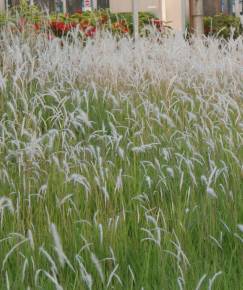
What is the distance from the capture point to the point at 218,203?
3.54 meters

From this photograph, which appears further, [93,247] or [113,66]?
[113,66]

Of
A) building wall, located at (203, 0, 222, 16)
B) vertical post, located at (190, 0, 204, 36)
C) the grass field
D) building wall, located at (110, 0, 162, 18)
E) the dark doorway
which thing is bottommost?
building wall, located at (203, 0, 222, 16)

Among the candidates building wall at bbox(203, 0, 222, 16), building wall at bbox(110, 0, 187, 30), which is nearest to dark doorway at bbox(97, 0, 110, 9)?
building wall at bbox(110, 0, 187, 30)

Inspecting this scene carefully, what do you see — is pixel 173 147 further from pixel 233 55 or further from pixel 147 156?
pixel 233 55

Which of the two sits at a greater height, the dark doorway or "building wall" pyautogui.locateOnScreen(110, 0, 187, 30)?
the dark doorway

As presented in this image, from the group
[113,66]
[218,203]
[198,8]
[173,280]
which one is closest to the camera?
[173,280]

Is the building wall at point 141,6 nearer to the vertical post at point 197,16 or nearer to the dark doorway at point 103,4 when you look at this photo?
the dark doorway at point 103,4

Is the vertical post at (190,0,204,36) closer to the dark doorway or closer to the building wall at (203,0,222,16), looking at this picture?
the dark doorway

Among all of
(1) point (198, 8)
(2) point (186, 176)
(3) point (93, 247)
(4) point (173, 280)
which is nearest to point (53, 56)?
(2) point (186, 176)

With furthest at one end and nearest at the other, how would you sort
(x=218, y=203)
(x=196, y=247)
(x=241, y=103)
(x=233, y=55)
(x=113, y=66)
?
(x=233, y=55) < (x=113, y=66) < (x=241, y=103) < (x=218, y=203) < (x=196, y=247)

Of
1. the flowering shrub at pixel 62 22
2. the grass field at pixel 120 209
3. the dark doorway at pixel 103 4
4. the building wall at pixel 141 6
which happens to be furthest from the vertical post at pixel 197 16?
the grass field at pixel 120 209

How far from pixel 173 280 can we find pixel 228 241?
2.08 ft

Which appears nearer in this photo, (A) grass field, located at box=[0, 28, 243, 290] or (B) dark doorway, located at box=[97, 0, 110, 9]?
(A) grass field, located at box=[0, 28, 243, 290]

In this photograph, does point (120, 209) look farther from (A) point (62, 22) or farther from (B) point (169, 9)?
(B) point (169, 9)
